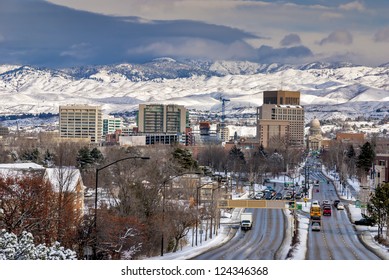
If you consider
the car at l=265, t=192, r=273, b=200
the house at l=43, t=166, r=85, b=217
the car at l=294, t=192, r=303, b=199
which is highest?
the house at l=43, t=166, r=85, b=217

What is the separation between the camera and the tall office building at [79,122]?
12188cm

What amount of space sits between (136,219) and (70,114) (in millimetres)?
104048

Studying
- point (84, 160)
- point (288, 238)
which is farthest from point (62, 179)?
point (84, 160)

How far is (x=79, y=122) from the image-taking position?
124 m

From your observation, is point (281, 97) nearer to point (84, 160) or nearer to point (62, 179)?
point (84, 160)

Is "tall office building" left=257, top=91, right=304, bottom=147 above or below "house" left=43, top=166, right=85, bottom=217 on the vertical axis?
above

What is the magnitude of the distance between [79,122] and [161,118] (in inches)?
489

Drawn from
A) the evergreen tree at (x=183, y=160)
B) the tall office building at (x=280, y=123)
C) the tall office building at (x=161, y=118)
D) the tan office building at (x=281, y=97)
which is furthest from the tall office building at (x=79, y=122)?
the evergreen tree at (x=183, y=160)

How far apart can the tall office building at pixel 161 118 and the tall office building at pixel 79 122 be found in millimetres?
7252

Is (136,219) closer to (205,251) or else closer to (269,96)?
(205,251)

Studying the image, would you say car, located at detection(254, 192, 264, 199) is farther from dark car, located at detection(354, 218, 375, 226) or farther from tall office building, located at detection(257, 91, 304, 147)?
tall office building, located at detection(257, 91, 304, 147)

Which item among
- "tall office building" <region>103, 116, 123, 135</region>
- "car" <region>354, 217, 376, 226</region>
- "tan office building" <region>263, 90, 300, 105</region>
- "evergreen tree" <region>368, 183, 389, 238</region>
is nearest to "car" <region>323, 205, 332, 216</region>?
"car" <region>354, 217, 376, 226</region>

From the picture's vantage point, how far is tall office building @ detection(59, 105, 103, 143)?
122 meters

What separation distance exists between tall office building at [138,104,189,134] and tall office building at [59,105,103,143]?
7.25m
